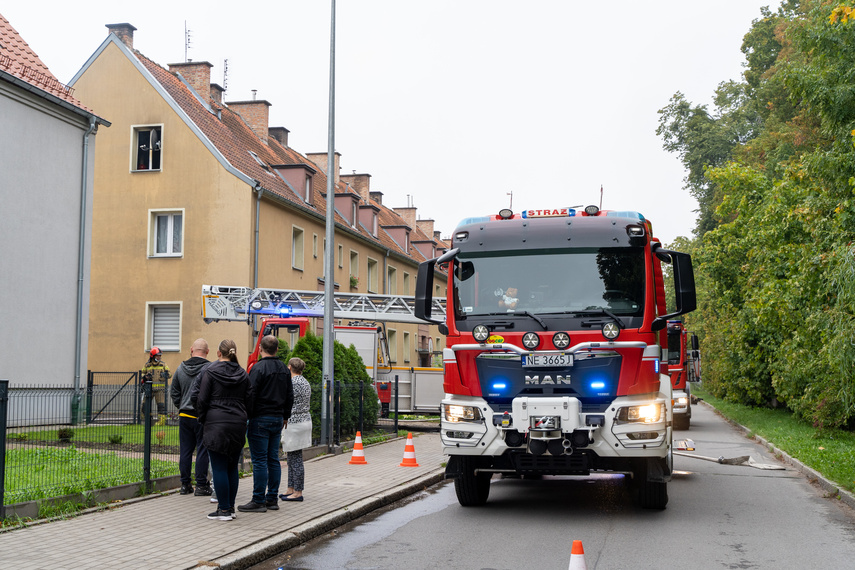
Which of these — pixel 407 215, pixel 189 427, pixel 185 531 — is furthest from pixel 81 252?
pixel 407 215

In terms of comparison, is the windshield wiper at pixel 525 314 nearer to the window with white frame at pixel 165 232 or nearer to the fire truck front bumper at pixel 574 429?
the fire truck front bumper at pixel 574 429

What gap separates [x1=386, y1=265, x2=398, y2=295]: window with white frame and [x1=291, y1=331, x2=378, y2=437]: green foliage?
22.9m

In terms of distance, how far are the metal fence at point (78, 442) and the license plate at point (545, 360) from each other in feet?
14.9

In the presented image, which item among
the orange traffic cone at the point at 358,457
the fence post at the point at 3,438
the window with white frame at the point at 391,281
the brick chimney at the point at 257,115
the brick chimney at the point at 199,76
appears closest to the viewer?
the fence post at the point at 3,438

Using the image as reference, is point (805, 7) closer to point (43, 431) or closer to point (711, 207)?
point (711, 207)

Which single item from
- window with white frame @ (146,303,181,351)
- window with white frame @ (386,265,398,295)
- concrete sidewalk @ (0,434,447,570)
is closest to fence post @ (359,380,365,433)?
concrete sidewalk @ (0,434,447,570)

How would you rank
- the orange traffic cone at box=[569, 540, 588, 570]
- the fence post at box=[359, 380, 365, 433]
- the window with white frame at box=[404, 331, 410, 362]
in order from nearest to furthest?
1. the orange traffic cone at box=[569, 540, 588, 570]
2. the fence post at box=[359, 380, 365, 433]
3. the window with white frame at box=[404, 331, 410, 362]

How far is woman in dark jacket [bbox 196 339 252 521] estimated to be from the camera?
8180mm

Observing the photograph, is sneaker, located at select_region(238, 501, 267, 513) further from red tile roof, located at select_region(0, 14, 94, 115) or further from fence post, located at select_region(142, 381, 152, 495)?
red tile roof, located at select_region(0, 14, 94, 115)

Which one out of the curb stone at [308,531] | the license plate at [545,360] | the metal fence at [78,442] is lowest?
the curb stone at [308,531]

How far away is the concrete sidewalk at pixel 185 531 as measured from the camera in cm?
664

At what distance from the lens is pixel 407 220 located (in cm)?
5656

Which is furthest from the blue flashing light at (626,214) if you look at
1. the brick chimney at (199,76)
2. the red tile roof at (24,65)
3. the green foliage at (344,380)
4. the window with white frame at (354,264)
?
the window with white frame at (354,264)

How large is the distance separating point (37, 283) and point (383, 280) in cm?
2399
